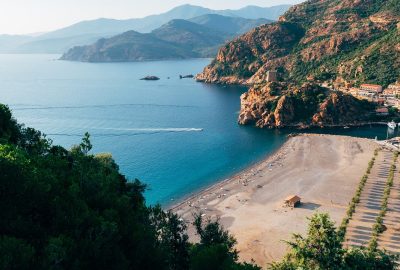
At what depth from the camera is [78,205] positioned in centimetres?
1966

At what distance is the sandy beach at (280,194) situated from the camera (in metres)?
47.8

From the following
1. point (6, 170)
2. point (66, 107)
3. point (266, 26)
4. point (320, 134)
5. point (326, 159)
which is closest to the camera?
point (6, 170)

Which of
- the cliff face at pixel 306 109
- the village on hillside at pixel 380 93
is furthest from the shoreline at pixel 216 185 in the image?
the village on hillside at pixel 380 93

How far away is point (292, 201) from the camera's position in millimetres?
55094

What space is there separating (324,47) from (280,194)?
4418 inches

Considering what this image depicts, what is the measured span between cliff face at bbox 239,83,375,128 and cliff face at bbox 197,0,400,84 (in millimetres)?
29116

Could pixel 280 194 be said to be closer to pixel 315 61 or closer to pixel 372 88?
pixel 372 88

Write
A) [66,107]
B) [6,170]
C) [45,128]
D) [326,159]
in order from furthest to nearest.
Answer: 1. [66,107]
2. [45,128]
3. [326,159]
4. [6,170]

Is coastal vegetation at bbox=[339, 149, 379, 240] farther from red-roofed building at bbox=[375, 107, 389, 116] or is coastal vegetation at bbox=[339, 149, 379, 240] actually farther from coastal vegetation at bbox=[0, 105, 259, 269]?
red-roofed building at bbox=[375, 107, 389, 116]

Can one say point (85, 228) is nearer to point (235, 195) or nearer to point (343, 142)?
point (235, 195)

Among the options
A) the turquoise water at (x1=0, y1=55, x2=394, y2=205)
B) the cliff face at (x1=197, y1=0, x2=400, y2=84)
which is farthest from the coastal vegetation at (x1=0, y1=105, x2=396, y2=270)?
the cliff face at (x1=197, y1=0, x2=400, y2=84)

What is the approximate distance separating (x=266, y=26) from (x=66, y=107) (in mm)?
102311

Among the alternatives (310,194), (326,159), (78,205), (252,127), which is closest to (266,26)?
(252,127)

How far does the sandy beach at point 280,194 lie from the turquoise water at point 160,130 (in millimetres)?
5537
